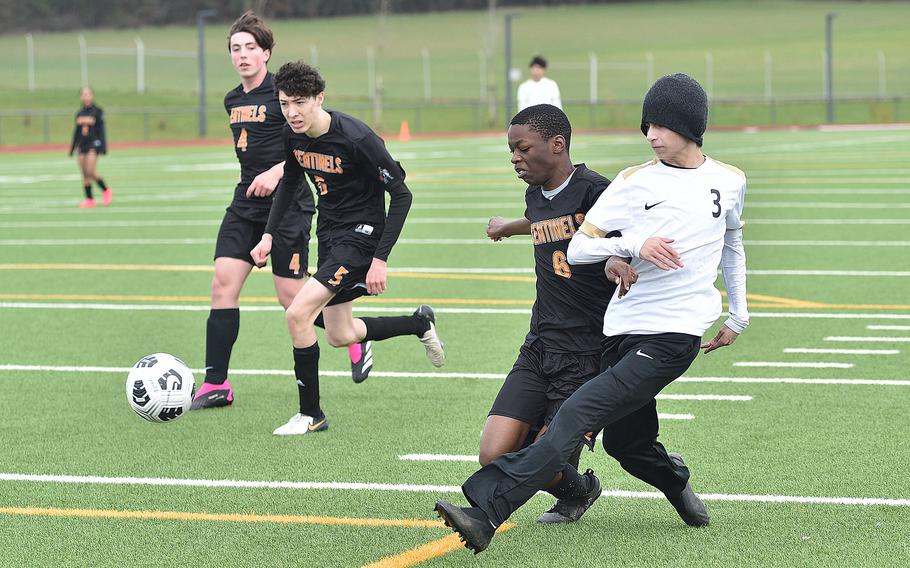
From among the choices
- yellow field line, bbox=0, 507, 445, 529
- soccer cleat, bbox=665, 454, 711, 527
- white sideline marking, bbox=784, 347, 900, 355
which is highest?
white sideline marking, bbox=784, 347, 900, 355

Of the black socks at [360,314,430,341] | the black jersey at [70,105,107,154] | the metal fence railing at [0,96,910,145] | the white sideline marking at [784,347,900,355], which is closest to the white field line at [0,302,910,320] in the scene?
the white sideline marking at [784,347,900,355]

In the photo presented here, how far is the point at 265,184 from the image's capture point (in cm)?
794

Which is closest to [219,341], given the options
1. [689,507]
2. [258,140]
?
[258,140]

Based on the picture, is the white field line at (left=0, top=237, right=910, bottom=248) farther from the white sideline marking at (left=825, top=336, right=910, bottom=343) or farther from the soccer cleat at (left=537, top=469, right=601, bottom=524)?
the soccer cleat at (left=537, top=469, right=601, bottom=524)

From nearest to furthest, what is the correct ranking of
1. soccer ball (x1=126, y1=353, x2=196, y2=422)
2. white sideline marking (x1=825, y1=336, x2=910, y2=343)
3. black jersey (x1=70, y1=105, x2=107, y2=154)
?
soccer ball (x1=126, y1=353, x2=196, y2=422) < white sideline marking (x1=825, y1=336, x2=910, y2=343) < black jersey (x1=70, y1=105, x2=107, y2=154)

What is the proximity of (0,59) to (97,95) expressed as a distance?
10.9 metres

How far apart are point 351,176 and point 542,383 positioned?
2.30 m

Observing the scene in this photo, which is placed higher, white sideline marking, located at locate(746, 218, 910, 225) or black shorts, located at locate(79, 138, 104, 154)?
black shorts, located at locate(79, 138, 104, 154)

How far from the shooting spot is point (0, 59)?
73938 mm

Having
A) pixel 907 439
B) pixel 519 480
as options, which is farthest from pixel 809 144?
pixel 519 480

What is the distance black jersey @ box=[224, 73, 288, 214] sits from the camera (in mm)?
8172

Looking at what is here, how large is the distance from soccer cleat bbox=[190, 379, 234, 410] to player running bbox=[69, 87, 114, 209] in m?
14.9

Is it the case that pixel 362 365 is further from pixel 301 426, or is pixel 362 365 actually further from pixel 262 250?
pixel 262 250

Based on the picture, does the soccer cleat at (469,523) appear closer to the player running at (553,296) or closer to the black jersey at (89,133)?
the player running at (553,296)
